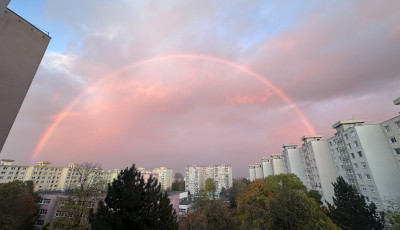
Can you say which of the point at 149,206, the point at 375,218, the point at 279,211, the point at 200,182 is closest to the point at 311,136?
the point at 375,218

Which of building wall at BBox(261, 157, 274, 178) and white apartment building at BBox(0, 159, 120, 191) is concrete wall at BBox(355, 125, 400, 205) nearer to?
building wall at BBox(261, 157, 274, 178)

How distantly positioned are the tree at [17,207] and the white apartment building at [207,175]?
106036 millimetres

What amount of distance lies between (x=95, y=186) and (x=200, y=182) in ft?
394

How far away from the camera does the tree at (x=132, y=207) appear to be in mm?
9942

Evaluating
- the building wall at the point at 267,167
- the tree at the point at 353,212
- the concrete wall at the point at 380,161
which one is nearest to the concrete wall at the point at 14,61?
the tree at the point at 353,212

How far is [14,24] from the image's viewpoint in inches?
436

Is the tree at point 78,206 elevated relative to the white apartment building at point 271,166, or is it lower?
lower

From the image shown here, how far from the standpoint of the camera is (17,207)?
29.1m

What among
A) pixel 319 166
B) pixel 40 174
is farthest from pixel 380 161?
pixel 40 174

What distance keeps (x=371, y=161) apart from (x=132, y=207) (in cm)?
4527

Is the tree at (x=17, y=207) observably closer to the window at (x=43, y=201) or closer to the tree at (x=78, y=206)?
the window at (x=43, y=201)

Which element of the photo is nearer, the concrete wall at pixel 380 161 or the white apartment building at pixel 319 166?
the concrete wall at pixel 380 161

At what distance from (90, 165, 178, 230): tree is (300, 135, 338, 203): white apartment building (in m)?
52.6

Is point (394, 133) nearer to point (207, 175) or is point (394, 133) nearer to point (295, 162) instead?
point (295, 162)
